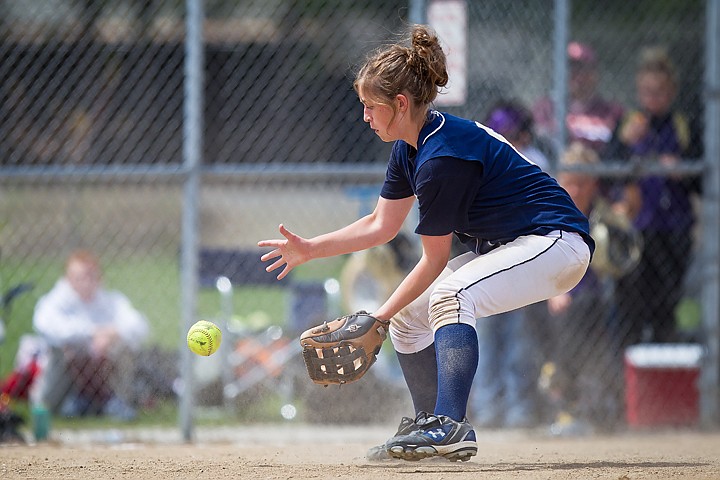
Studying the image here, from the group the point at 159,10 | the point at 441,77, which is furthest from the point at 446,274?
the point at 159,10

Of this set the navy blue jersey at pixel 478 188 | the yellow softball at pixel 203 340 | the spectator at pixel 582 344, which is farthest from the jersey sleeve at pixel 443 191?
the spectator at pixel 582 344

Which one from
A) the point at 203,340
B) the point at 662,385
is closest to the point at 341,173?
the point at 203,340

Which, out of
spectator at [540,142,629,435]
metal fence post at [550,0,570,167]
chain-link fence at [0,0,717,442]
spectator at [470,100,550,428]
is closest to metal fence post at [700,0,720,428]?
chain-link fence at [0,0,717,442]

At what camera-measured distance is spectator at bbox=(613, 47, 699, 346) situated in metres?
6.59

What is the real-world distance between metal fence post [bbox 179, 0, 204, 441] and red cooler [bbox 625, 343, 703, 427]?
2823mm

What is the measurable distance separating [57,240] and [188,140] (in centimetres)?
479

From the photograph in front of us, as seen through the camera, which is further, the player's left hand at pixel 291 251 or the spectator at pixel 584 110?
the spectator at pixel 584 110

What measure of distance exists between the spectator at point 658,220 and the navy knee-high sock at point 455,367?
326 cm

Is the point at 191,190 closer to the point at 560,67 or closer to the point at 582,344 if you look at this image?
the point at 560,67

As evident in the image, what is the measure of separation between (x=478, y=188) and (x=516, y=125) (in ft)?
8.27

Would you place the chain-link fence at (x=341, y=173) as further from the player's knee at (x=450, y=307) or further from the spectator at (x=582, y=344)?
the player's knee at (x=450, y=307)

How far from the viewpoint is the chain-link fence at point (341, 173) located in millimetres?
6250

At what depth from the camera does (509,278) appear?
3.69 m

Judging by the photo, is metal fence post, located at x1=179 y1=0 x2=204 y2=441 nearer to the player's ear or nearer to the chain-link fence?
the chain-link fence
